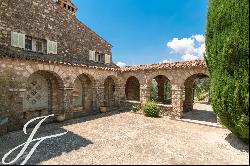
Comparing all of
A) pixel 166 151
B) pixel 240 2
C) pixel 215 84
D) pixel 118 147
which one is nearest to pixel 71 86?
pixel 118 147

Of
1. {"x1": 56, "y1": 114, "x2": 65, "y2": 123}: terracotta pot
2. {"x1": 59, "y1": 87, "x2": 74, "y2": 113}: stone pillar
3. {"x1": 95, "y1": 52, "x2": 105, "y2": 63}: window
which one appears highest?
{"x1": 95, "y1": 52, "x2": 105, "y2": 63}: window

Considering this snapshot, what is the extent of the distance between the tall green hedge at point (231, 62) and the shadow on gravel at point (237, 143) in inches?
11.4

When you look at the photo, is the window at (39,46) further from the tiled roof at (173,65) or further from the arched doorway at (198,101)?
the arched doorway at (198,101)

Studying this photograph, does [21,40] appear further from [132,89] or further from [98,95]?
[132,89]

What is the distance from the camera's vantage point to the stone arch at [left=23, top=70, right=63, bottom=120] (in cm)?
1191

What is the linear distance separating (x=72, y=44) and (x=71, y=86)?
4.40 metres

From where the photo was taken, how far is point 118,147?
7.42 metres

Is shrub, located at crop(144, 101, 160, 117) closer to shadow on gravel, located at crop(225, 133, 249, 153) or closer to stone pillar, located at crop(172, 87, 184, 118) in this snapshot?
stone pillar, located at crop(172, 87, 184, 118)

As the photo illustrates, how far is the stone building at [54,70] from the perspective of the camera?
10.0 metres

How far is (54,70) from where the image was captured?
11781 millimetres

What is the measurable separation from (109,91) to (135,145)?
11.3 metres

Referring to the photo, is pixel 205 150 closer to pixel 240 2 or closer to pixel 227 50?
pixel 227 50

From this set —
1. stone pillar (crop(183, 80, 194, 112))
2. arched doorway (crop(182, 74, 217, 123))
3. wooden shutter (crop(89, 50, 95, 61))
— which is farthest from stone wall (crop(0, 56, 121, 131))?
arched doorway (crop(182, 74, 217, 123))

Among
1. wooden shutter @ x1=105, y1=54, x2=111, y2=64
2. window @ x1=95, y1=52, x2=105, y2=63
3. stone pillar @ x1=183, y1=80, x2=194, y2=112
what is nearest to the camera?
stone pillar @ x1=183, y1=80, x2=194, y2=112
